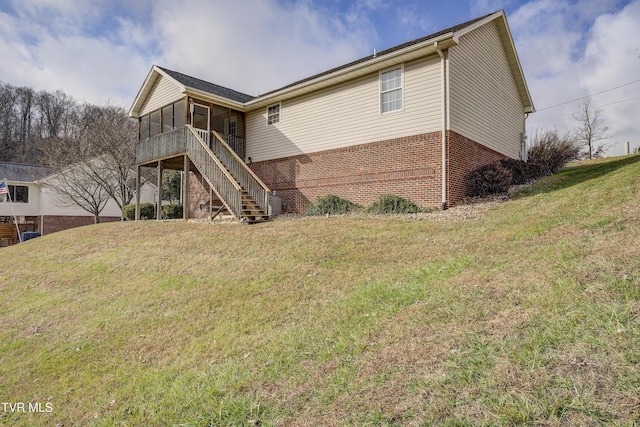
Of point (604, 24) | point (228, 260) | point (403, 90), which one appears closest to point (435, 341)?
point (228, 260)

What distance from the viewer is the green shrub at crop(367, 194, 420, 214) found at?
1094 cm

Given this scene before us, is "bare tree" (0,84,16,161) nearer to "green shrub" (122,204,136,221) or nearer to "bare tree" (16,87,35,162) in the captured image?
"bare tree" (16,87,35,162)

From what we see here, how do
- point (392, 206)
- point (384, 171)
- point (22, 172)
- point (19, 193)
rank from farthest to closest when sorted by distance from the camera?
1. point (22, 172)
2. point (19, 193)
3. point (384, 171)
4. point (392, 206)

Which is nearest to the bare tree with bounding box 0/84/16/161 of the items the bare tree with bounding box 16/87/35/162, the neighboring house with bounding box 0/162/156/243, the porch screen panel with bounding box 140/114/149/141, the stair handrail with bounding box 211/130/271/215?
the bare tree with bounding box 16/87/35/162

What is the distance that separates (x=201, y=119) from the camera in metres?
18.0

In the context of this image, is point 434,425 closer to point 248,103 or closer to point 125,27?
point 125,27

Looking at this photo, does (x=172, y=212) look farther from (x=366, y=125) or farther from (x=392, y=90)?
(x=392, y=90)

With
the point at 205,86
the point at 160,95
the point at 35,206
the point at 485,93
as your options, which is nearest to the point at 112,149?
the point at 160,95

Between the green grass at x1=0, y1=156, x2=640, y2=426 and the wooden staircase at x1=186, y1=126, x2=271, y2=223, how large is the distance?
4021mm

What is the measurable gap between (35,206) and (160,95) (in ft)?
64.9

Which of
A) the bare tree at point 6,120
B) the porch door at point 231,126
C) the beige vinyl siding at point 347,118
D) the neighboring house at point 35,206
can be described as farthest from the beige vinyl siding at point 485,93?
the bare tree at point 6,120

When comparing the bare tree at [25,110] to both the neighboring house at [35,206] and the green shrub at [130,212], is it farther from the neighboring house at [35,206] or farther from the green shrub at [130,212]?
the green shrub at [130,212]

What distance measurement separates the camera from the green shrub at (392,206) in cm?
1094

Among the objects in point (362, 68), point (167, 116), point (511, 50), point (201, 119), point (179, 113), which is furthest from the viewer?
point (201, 119)
